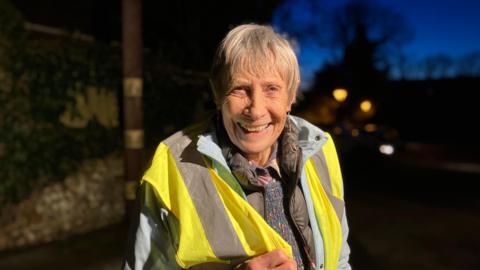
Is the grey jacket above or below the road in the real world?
above

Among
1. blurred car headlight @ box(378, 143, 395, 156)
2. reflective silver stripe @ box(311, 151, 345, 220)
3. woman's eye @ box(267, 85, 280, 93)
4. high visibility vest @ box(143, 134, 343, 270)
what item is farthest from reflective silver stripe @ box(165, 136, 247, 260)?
blurred car headlight @ box(378, 143, 395, 156)

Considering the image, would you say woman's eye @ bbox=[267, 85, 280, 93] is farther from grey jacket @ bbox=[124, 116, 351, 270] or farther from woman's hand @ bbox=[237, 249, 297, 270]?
woman's hand @ bbox=[237, 249, 297, 270]

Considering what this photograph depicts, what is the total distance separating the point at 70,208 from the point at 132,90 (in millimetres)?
2312

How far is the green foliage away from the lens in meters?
4.72

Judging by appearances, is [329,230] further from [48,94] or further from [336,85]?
[336,85]

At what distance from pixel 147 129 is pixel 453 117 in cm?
3073

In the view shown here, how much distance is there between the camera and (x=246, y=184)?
1424mm

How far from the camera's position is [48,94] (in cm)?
508

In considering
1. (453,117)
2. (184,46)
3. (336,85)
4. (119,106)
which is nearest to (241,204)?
(119,106)

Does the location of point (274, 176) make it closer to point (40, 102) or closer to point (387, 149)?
point (40, 102)

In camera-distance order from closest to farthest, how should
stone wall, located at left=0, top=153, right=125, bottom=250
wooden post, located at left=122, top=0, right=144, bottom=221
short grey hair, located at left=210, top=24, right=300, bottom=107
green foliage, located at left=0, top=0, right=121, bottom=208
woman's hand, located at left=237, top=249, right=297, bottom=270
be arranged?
1. woman's hand, located at left=237, top=249, right=297, bottom=270
2. short grey hair, located at left=210, top=24, right=300, bottom=107
3. wooden post, located at left=122, top=0, right=144, bottom=221
4. green foliage, located at left=0, top=0, right=121, bottom=208
5. stone wall, located at left=0, top=153, right=125, bottom=250

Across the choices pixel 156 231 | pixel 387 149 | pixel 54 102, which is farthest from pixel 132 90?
pixel 387 149

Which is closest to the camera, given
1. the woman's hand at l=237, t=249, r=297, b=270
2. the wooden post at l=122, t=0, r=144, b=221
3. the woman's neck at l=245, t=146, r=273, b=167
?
the woman's hand at l=237, t=249, r=297, b=270

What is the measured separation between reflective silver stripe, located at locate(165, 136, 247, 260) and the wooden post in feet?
8.87
